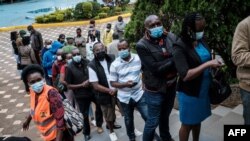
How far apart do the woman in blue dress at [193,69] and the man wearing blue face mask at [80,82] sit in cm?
212

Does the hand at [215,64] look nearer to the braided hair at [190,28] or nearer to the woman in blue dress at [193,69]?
the woman in blue dress at [193,69]

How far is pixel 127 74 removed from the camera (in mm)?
4293

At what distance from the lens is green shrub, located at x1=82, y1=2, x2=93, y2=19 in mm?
Result: 22391

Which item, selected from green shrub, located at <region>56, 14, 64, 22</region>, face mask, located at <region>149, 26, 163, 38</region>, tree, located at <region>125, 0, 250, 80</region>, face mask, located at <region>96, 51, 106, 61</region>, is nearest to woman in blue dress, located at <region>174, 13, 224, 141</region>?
face mask, located at <region>149, 26, 163, 38</region>

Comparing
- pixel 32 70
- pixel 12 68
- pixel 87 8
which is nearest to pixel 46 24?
pixel 87 8

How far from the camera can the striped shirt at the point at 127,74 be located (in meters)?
4.29

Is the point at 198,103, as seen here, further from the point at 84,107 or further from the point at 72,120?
the point at 84,107

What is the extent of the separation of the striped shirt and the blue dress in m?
1.02

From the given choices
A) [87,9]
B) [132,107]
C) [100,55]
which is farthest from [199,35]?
[87,9]

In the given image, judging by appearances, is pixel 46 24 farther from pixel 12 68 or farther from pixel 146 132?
pixel 146 132

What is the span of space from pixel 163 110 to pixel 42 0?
37.5 meters

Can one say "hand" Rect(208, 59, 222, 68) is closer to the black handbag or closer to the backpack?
the black handbag

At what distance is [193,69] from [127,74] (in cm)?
133

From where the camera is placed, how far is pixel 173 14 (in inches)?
243
